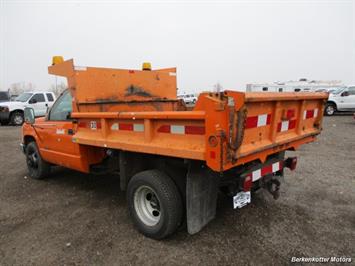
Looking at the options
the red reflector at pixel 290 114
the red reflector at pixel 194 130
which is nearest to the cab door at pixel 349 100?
the red reflector at pixel 290 114

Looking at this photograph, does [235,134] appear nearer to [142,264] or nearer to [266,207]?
[142,264]

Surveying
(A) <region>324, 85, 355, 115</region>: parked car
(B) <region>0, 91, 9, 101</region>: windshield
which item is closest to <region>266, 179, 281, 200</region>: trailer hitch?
(A) <region>324, 85, 355, 115</region>: parked car

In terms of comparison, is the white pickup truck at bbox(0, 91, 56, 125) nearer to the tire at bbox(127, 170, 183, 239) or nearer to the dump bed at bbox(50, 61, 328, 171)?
the dump bed at bbox(50, 61, 328, 171)

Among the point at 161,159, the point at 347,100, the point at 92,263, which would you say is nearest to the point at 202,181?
the point at 161,159

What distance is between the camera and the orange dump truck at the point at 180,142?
8.30 ft

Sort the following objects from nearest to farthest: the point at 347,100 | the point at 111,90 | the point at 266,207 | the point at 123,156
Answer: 1. the point at 123,156
2. the point at 266,207
3. the point at 111,90
4. the point at 347,100

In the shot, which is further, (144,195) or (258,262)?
(144,195)

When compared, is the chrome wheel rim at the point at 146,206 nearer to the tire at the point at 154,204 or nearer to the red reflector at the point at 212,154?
the tire at the point at 154,204

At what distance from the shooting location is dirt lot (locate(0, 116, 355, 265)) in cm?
301

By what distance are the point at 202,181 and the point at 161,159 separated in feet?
1.84

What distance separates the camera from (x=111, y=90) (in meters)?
4.68

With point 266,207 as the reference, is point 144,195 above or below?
above

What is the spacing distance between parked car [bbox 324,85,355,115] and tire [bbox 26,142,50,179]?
1580 centimetres

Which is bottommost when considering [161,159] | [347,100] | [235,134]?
[347,100]
